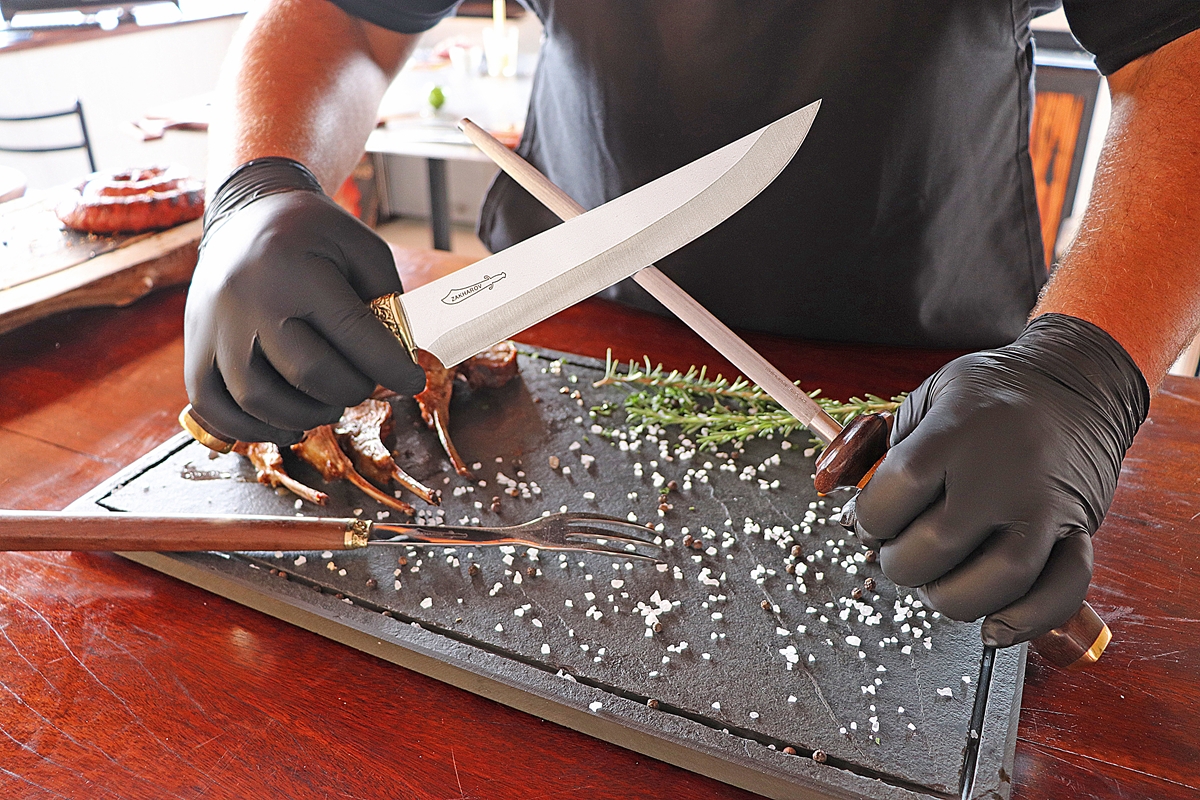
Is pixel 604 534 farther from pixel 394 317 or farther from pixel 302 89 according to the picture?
pixel 302 89

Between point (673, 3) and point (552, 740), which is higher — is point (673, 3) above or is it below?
above

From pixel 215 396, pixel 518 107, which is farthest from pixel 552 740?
pixel 518 107

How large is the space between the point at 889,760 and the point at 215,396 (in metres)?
0.67

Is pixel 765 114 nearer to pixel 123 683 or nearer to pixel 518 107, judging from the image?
pixel 123 683

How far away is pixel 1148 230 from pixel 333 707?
0.84 m

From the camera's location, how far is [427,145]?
309cm

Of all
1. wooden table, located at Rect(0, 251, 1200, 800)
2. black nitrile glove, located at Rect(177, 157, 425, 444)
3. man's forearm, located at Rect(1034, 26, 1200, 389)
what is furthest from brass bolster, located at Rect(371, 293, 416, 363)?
man's forearm, located at Rect(1034, 26, 1200, 389)

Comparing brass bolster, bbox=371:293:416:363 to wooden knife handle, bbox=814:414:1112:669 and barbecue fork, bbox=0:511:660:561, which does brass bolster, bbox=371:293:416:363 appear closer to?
barbecue fork, bbox=0:511:660:561

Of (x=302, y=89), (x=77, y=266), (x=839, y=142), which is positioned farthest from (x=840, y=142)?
(x=77, y=266)

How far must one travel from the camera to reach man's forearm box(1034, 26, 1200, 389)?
0.78 meters

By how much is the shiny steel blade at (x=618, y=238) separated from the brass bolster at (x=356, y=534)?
201mm

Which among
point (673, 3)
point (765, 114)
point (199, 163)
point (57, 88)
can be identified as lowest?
point (199, 163)

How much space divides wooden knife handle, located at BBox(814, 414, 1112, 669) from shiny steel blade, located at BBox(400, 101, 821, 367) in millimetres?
209

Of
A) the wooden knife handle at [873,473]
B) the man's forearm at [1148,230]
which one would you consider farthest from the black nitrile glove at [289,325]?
the man's forearm at [1148,230]
